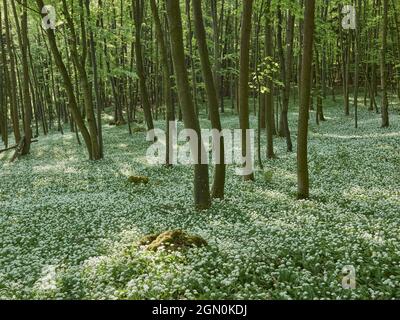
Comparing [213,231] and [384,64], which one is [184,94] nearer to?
[213,231]

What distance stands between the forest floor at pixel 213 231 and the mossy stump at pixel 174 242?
0.98 feet

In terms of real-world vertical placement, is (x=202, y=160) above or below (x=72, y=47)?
below

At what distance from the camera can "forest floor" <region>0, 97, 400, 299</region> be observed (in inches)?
343

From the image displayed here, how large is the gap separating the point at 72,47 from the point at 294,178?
16.1 meters

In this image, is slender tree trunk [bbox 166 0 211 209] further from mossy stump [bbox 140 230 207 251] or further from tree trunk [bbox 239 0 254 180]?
mossy stump [bbox 140 230 207 251]

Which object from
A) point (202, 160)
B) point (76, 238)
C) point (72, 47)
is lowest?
point (76, 238)

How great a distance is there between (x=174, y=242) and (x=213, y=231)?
178 cm

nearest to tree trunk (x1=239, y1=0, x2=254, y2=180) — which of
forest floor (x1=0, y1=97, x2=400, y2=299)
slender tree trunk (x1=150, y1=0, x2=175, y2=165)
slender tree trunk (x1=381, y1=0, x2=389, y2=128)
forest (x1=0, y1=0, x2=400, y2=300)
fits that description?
forest (x1=0, y1=0, x2=400, y2=300)

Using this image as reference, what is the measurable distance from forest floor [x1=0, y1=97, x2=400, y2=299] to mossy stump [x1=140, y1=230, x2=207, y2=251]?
298mm
